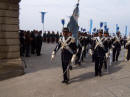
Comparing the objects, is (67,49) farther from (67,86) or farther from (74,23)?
(74,23)

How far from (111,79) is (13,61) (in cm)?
429

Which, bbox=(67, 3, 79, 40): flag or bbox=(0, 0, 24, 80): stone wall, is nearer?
bbox=(0, 0, 24, 80): stone wall

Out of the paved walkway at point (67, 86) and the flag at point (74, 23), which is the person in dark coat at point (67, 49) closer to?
the paved walkway at point (67, 86)

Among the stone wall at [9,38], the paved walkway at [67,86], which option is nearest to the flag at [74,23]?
the paved walkway at [67,86]

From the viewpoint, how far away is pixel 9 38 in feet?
33.3

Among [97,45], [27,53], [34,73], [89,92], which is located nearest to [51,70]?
[34,73]

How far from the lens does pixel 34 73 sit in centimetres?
1043

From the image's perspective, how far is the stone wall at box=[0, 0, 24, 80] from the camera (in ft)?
32.4

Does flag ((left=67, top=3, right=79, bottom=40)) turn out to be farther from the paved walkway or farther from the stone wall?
the stone wall

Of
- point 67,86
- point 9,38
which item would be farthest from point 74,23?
point 67,86

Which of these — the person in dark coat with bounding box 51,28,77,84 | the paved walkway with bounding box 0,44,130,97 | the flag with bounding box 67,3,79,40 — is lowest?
the paved walkway with bounding box 0,44,130,97

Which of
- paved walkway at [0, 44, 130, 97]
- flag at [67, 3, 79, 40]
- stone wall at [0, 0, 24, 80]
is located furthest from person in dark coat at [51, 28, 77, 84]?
stone wall at [0, 0, 24, 80]

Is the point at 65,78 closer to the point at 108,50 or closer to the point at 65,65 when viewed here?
the point at 65,65

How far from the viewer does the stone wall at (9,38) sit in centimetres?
987
